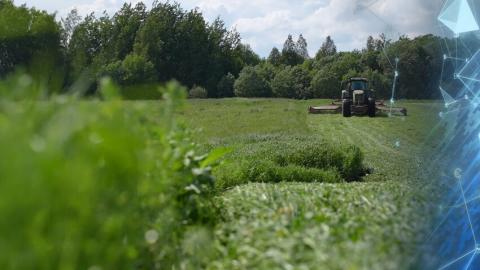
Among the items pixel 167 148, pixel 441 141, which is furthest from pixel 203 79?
pixel 167 148

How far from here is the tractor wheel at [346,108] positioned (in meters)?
11.1

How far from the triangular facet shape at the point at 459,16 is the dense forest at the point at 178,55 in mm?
1583

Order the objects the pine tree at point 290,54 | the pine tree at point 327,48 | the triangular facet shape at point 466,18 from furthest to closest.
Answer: the pine tree at point 290,54, the pine tree at point 327,48, the triangular facet shape at point 466,18

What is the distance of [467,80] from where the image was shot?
3.89 m

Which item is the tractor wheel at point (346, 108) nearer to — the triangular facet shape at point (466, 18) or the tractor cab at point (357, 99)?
the tractor cab at point (357, 99)

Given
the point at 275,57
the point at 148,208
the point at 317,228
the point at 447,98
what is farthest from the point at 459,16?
the point at 275,57

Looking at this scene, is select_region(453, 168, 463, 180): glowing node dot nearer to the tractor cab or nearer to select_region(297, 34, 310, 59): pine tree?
the tractor cab

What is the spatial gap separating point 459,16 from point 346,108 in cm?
739

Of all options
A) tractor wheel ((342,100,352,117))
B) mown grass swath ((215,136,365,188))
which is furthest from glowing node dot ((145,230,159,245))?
tractor wheel ((342,100,352,117))

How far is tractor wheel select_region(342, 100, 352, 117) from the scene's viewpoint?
11.1 m

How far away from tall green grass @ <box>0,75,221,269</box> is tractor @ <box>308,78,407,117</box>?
980 cm

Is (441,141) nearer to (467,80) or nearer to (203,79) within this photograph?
(467,80)
